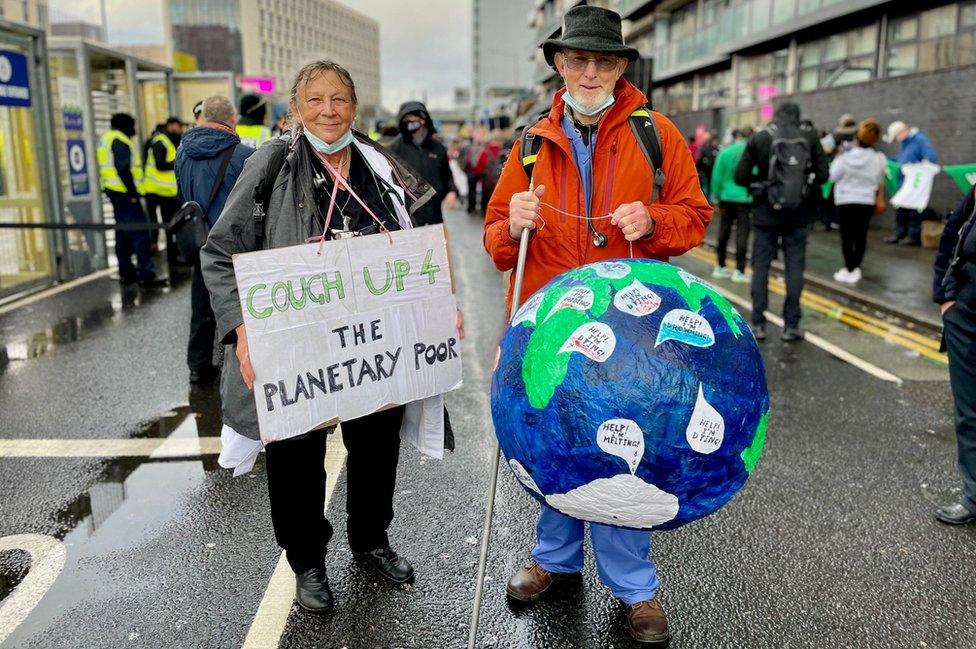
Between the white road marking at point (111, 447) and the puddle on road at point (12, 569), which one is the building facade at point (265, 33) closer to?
the white road marking at point (111, 447)

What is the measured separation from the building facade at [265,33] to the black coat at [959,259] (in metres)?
97.1

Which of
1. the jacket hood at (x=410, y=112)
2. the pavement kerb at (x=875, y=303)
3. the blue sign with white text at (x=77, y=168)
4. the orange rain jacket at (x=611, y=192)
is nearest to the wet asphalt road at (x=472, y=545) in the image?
the orange rain jacket at (x=611, y=192)

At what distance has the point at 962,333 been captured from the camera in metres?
3.60

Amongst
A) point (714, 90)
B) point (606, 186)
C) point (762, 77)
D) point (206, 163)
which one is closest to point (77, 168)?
point (206, 163)

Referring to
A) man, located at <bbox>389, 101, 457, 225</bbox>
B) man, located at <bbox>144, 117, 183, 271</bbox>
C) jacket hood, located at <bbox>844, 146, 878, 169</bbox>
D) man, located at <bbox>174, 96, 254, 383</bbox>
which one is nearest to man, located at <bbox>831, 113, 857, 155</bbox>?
jacket hood, located at <bbox>844, 146, 878, 169</bbox>

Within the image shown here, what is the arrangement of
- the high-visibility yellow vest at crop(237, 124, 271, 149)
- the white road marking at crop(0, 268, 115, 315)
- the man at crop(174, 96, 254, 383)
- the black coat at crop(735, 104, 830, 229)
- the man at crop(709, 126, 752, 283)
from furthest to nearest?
1. the man at crop(709, 126, 752, 283)
2. the white road marking at crop(0, 268, 115, 315)
3. the high-visibility yellow vest at crop(237, 124, 271, 149)
4. the black coat at crop(735, 104, 830, 229)
5. the man at crop(174, 96, 254, 383)

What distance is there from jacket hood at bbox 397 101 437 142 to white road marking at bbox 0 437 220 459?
457 centimetres

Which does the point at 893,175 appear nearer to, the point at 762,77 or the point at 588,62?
the point at 588,62

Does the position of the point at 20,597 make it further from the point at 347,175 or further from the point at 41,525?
the point at 347,175

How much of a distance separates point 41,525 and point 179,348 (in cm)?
334

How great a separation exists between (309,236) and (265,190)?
216 mm

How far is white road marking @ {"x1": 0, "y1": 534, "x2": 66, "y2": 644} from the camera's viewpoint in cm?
290

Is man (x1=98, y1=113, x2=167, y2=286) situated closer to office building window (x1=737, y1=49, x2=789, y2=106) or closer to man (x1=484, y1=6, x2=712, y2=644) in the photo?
man (x1=484, y1=6, x2=712, y2=644)

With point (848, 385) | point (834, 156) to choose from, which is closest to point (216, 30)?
point (834, 156)
